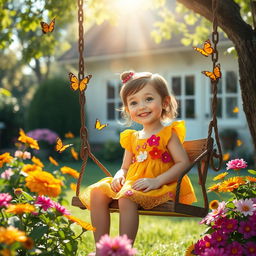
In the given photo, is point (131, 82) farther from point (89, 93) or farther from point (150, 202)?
point (89, 93)

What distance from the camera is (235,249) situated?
2547 mm

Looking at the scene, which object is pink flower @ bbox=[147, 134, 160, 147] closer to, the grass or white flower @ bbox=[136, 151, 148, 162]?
white flower @ bbox=[136, 151, 148, 162]

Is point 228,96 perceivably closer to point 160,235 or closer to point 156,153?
point 160,235

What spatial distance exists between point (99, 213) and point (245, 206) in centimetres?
87

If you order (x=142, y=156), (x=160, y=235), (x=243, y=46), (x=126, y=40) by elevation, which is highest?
(x=126, y=40)

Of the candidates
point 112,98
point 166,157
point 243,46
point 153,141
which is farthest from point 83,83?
point 112,98

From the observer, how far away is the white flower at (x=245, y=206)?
2697mm

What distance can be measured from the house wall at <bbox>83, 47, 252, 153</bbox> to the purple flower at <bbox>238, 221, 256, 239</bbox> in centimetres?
901

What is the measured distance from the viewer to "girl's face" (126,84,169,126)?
329cm

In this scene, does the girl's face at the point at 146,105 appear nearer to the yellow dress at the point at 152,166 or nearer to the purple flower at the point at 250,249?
the yellow dress at the point at 152,166

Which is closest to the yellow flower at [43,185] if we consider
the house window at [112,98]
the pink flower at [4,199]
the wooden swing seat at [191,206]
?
the wooden swing seat at [191,206]

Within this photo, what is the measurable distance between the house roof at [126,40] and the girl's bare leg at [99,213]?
31.3 feet

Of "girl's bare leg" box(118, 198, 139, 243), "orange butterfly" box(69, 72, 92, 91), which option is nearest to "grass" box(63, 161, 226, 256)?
"girl's bare leg" box(118, 198, 139, 243)

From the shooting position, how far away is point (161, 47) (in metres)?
12.7
